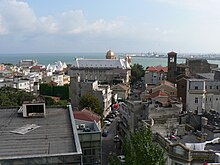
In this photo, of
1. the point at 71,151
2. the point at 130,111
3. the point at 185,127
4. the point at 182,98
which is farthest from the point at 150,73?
the point at 71,151

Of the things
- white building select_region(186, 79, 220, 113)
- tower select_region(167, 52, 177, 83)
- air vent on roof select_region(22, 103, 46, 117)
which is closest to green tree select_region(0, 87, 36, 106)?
white building select_region(186, 79, 220, 113)

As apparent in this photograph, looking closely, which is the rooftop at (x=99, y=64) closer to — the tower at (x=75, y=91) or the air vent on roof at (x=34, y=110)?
the tower at (x=75, y=91)

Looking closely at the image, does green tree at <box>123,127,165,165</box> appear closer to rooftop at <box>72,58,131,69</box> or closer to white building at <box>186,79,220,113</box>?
white building at <box>186,79,220,113</box>

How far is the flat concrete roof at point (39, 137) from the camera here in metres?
10.4

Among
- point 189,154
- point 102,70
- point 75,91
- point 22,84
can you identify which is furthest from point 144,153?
point 102,70

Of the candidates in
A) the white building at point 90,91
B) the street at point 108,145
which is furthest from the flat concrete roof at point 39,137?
the white building at point 90,91

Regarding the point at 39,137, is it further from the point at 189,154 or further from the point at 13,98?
the point at 13,98

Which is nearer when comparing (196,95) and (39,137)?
(39,137)

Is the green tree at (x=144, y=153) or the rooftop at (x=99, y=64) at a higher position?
the rooftop at (x=99, y=64)

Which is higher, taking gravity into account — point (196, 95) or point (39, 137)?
point (39, 137)

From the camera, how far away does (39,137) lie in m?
11.8

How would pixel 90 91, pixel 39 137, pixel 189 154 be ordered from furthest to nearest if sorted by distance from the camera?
pixel 90 91 < pixel 189 154 < pixel 39 137

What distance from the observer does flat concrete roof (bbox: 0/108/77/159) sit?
10.4 metres

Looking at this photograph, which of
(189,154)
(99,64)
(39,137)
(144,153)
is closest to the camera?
(39,137)
